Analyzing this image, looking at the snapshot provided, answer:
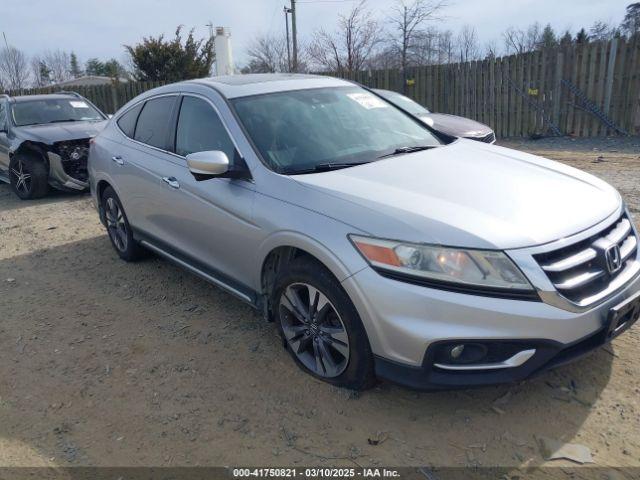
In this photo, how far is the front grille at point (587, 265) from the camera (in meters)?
2.46

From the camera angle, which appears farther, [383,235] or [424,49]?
[424,49]

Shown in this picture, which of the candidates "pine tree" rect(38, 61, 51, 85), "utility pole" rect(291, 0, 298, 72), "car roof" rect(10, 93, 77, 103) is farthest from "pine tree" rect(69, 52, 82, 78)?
"car roof" rect(10, 93, 77, 103)

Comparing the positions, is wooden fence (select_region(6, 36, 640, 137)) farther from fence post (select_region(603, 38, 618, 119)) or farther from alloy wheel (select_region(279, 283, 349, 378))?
alloy wheel (select_region(279, 283, 349, 378))

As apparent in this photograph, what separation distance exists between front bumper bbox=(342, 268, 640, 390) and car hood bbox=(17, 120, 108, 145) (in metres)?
7.11

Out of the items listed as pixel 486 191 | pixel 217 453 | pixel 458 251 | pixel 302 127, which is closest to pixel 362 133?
pixel 302 127

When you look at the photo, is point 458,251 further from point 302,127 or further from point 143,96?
point 143,96

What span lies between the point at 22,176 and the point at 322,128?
265 inches

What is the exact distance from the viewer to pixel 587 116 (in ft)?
40.4

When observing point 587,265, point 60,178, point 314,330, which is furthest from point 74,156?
point 587,265

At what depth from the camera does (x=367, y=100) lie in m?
4.21

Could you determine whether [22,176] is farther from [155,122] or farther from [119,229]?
[155,122]

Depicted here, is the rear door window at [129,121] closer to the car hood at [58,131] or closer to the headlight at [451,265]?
the headlight at [451,265]

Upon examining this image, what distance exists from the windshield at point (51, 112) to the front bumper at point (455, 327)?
827 cm

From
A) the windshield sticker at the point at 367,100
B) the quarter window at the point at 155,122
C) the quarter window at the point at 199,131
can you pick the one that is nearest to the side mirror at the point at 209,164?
the quarter window at the point at 199,131
